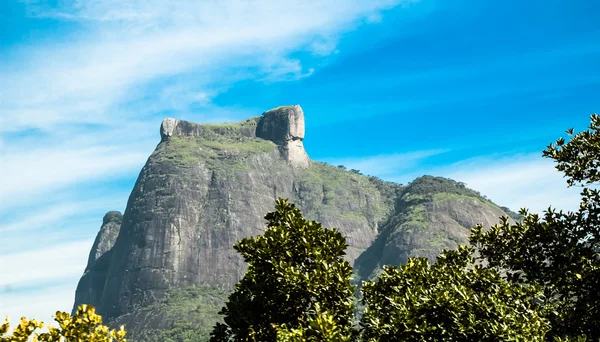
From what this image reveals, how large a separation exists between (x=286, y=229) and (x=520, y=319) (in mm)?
8033

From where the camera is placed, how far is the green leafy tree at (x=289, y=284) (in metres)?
20.2

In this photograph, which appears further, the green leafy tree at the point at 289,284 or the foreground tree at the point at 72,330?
the green leafy tree at the point at 289,284

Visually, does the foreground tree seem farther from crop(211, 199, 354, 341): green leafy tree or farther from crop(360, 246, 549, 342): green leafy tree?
crop(360, 246, 549, 342): green leafy tree

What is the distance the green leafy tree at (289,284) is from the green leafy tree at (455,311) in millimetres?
1632

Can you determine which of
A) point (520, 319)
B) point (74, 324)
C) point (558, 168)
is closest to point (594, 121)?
point (558, 168)

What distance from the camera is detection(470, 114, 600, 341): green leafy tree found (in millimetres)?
21062

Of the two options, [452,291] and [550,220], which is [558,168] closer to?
[550,220]

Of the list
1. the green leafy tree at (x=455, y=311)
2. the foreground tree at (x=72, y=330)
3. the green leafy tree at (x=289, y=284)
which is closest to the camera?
the foreground tree at (x=72, y=330)

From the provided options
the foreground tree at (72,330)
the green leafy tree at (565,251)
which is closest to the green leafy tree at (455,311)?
the green leafy tree at (565,251)

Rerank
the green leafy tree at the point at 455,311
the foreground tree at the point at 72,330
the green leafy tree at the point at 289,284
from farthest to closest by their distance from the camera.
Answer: the green leafy tree at the point at 289,284
the green leafy tree at the point at 455,311
the foreground tree at the point at 72,330

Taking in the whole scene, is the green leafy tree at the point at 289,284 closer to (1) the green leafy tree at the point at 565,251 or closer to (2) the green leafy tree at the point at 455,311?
(2) the green leafy tree at the point at 455,311

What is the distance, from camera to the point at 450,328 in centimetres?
1992

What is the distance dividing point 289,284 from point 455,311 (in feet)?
17.4

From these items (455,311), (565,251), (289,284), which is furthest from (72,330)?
(565,251)
